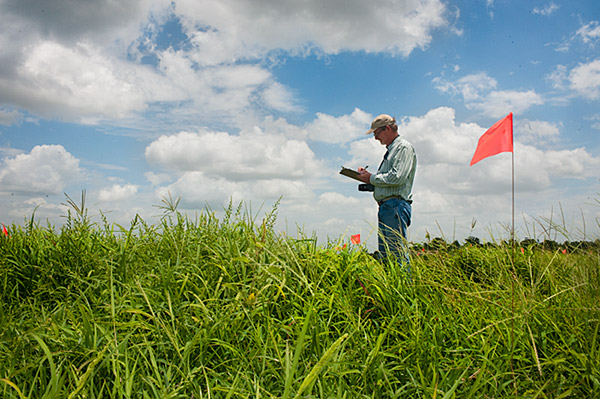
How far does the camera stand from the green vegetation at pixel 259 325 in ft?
7.45

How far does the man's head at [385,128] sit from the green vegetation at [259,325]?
1827mm

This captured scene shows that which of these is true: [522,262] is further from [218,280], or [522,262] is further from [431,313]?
[218,280]

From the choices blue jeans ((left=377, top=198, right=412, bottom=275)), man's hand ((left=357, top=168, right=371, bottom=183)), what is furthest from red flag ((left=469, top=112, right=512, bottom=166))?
man's hand ((left=357, top=168, right=371, bottom=183))

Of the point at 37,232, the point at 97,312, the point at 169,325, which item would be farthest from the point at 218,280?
the point at 37,232

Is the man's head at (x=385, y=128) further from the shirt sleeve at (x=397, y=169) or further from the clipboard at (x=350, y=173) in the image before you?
the clipboard at (x=350, y=173)

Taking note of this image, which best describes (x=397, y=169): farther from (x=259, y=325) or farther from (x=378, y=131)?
(x=259, y=325)

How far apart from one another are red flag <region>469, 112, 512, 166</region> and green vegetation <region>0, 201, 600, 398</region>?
1321 millimetres

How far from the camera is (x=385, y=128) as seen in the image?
507cm

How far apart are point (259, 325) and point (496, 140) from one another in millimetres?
3377

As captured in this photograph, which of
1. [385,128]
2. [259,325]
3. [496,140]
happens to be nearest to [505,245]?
[496,140]

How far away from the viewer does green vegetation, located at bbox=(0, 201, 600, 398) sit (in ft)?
7.45

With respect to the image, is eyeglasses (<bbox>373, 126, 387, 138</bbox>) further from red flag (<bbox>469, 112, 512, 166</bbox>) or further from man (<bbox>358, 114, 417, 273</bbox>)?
red flag (<bbox>469, 112, 512, 166</bbox>)

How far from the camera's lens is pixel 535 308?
2.94m

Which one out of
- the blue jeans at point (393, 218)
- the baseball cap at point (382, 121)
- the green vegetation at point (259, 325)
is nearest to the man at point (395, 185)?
the blue jeans at point (393, 218)
